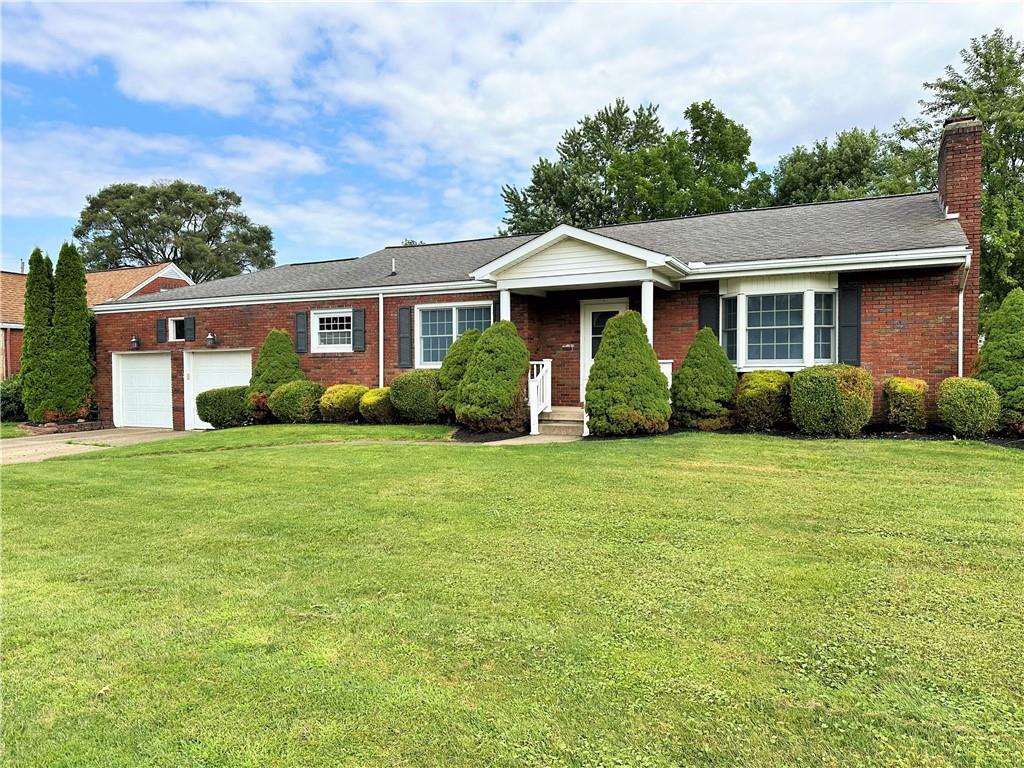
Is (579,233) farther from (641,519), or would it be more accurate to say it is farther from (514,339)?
(641,519)

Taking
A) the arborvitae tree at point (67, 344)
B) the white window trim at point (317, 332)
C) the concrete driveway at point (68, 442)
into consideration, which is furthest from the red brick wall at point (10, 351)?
Result: the white window trim at point (317, 332)

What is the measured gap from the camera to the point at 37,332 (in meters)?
17.3

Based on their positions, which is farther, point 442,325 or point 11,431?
point 11,431

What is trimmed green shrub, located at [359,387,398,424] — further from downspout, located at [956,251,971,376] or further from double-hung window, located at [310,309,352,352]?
downspout, located at [956,251,971,376]

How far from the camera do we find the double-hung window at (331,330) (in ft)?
52.0

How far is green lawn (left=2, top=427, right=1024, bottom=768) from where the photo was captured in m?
2.56

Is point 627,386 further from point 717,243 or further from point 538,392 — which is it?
point 717,243

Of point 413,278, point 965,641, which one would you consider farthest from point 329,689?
point 413,278

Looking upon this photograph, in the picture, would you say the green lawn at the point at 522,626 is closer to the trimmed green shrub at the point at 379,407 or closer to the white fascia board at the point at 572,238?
the white fascia board at the point at 572,238

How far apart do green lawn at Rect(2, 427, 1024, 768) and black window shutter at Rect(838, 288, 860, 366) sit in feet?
14.5

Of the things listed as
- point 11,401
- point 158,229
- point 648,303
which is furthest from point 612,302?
point 158,229

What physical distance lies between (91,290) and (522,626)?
31.6m

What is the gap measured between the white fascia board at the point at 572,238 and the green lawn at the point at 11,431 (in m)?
12.5

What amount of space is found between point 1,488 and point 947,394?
520 inches
